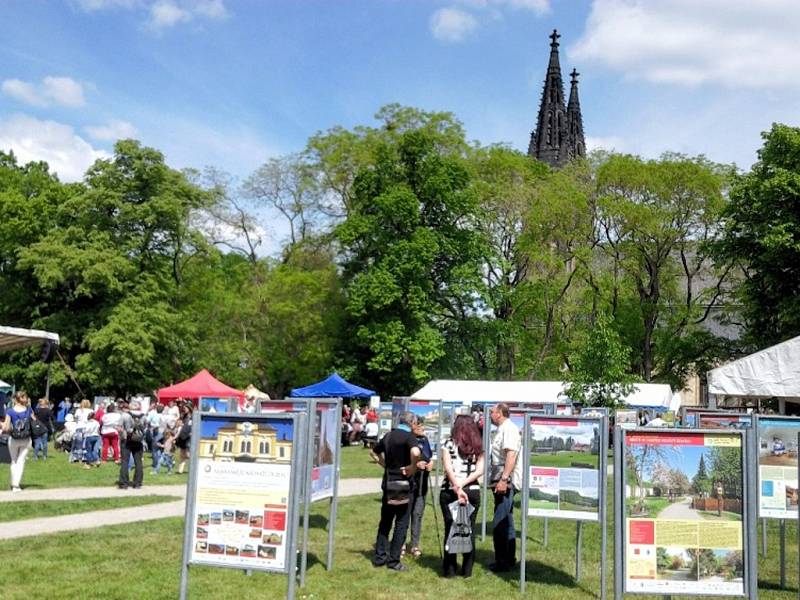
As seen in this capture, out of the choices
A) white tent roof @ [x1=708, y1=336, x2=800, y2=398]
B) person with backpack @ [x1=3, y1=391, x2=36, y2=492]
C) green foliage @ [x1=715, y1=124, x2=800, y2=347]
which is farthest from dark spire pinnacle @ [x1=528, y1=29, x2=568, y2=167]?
person with backpack @ [x1=3, y1=391, x2=36, y2=492]

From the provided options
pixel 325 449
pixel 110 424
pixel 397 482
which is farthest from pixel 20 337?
pixel 397 482

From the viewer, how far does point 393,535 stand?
10.4m

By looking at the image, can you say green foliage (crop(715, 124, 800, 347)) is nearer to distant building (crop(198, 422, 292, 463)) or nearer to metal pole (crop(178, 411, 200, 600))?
distant building (crop(198, 422, 292, 463))

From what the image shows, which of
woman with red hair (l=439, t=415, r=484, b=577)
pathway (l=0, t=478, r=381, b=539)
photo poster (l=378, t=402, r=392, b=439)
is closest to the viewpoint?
woman with red hair (l=439, t=415, r=484, b=577)

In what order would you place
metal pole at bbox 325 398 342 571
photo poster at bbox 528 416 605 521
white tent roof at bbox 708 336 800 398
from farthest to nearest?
white tent roof at bbox 708 336 800 398, metal pole at bbox 325 398 342 571, photo poster at bbox 528 416 605 521

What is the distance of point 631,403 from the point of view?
34375 millimetres

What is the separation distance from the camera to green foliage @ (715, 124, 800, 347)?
110 feet

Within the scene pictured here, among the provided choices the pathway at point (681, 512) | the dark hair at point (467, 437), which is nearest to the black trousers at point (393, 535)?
the dark hair at point (467, 437)

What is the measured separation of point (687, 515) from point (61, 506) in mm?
10567

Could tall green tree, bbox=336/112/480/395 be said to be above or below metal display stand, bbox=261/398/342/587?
above

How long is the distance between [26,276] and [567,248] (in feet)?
88.3

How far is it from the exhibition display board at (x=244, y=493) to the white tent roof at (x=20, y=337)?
1446cm

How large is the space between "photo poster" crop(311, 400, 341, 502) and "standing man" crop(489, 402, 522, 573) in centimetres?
185

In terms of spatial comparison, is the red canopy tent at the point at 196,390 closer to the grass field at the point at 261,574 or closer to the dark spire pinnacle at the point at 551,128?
the grass field at the point at 261,574
